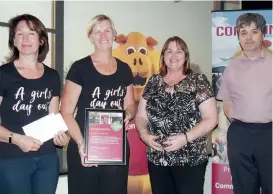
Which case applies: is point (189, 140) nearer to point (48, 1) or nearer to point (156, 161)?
point (156, 161)

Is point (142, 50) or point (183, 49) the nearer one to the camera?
point (183, 49)

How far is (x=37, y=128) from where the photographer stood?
2.20m

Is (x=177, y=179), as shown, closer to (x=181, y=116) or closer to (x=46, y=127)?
(x=181, y=116)

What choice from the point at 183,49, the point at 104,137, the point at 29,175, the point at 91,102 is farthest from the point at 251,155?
the point at 29,175

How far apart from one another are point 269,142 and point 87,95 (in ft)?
4.08

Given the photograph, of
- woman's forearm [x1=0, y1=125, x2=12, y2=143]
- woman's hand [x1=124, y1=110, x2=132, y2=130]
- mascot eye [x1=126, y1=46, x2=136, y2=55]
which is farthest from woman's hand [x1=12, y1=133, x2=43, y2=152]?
mascot eye [x1=126, y1=46, x2=136, y2=55]

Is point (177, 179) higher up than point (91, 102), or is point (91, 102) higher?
point (91, 102)

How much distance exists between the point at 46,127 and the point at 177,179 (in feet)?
3.01

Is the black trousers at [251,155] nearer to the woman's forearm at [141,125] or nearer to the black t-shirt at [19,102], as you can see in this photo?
the woman's forearm at [141,125]

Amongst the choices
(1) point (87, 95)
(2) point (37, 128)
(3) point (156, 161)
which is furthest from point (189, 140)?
(2) point (37, 128)

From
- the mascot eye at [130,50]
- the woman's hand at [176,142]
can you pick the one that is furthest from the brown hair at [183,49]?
the mascot eye at [130,50]

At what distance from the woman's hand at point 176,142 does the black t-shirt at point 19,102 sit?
0.75 m

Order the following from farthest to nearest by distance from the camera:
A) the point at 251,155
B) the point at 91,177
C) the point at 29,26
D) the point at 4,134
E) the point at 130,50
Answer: the point at 130,50, the point at 251,155, the point at 91,177, the point at 29,26, the point at 4,134

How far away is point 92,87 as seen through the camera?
237cm
